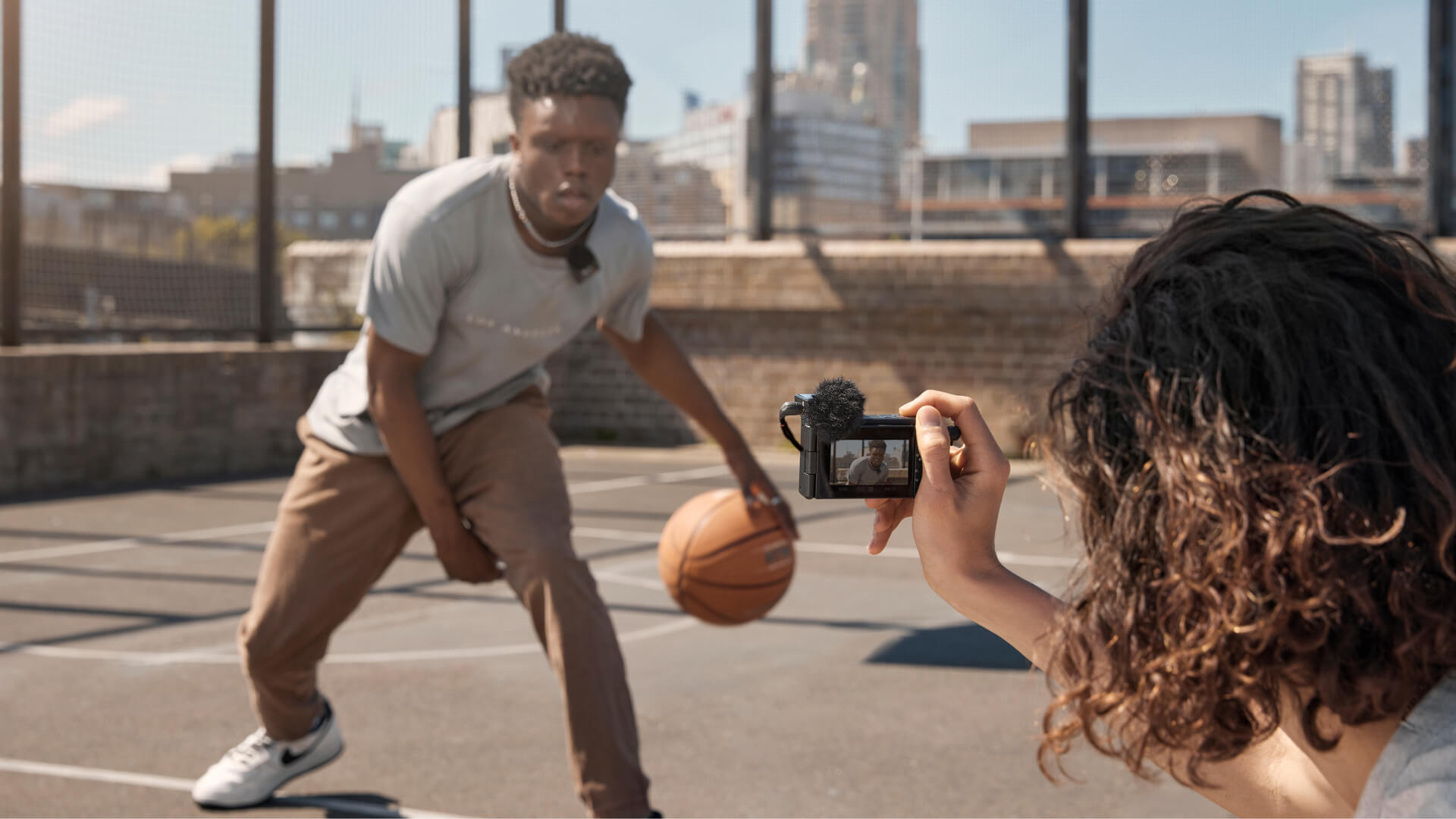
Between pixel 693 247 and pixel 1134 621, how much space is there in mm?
14415

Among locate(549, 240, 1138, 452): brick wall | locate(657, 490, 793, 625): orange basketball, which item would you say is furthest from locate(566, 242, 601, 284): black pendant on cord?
locate(549, 240, 1138, 452): brick wall

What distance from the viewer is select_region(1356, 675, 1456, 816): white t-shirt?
4.41ft

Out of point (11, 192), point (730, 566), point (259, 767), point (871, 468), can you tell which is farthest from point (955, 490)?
point (11, 192)

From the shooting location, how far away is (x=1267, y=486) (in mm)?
1291

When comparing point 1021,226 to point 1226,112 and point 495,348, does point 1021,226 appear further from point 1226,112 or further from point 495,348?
point 495,348

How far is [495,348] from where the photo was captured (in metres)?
3.95

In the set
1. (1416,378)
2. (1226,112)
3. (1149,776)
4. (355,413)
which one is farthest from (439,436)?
(1226,112)

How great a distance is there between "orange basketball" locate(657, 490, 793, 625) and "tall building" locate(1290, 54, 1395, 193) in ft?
38.9

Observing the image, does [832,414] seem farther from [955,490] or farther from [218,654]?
[218,654]

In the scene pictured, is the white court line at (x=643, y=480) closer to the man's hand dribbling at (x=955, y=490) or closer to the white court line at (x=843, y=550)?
the white court line at (x=843, y=550)

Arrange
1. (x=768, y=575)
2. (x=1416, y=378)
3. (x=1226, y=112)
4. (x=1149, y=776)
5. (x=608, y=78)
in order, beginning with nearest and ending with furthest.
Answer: (x=1416, y=378) < (x=1149, y=776) < (x=608, y=78) < (x=768, y=575) < (x=1226, y=112)

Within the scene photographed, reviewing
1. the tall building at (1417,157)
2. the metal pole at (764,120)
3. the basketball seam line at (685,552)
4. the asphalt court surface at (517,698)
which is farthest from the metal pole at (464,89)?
the basketball seam line at (685,552)

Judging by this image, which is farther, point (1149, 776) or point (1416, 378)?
point (1149, 776)

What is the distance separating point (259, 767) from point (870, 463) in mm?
2900
